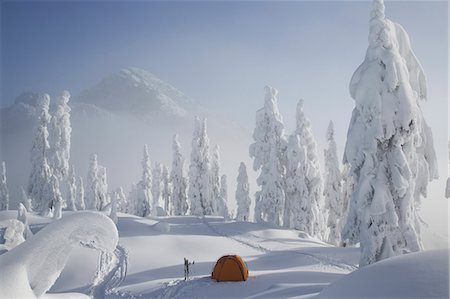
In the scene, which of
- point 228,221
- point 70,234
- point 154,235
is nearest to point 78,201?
point 228,221

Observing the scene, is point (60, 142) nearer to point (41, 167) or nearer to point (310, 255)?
point (41, 167)

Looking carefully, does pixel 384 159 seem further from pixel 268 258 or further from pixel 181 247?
pixel 181 247

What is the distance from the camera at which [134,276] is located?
19.8 metres

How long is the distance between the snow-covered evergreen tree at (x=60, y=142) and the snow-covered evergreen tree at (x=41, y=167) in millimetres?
622

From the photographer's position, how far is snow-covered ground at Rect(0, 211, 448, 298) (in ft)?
19.6

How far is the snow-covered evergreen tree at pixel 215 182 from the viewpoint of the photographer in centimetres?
5564

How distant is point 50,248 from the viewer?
13.8ft

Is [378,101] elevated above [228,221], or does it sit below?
above

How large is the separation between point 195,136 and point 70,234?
5202cm

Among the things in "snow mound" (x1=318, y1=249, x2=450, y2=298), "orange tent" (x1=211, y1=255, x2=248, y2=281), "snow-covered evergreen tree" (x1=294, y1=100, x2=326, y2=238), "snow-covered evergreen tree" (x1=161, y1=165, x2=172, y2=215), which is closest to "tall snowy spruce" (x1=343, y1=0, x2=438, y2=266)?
"orange tent" (x1=211, y1=255, x2=248, y2=281)

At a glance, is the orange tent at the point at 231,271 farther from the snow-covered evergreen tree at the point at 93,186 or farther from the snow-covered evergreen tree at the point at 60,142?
the snow-covered evergreen tree at the point at 93,186

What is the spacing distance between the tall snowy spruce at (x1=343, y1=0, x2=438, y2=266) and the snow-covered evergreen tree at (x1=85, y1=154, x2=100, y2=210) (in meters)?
58.1

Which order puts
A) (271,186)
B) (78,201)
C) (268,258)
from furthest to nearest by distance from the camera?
(78,201) → (271,186) → (268,258)

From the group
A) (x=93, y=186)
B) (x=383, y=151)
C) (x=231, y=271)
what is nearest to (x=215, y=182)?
(x=93, y=186)
